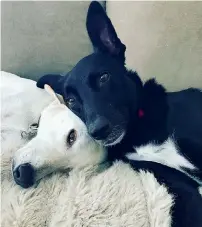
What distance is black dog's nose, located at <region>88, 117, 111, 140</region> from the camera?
1.22 metres

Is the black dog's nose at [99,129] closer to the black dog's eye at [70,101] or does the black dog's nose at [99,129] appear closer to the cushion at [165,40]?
the black dog's eye at [70,101]

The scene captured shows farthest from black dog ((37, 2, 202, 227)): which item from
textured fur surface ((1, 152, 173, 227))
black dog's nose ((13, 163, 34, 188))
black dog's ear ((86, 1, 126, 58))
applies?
black dog's nose ((13, 163, 34, 188))

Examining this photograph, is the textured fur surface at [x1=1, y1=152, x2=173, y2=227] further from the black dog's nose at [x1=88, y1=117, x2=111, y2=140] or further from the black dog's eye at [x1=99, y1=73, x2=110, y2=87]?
the black dog's eye at [x1=99, y1=73, x2=110, y2=87]

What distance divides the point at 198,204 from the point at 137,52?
72 cm

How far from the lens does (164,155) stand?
1338 mm

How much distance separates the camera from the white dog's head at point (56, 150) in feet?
3.79

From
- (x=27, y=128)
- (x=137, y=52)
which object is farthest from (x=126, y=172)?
(x=137, y=52)

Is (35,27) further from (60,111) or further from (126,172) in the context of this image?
(126,172)

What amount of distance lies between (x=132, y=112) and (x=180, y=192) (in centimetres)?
34

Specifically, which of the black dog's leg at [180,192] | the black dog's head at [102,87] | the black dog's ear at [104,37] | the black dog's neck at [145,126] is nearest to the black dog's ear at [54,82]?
the black dog's head at [102,87]

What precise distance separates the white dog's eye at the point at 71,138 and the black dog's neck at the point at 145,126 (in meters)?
0.14

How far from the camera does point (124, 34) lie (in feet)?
5.57

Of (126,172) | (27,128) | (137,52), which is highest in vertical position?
(137,52)

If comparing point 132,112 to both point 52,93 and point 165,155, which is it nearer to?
point 165,155
